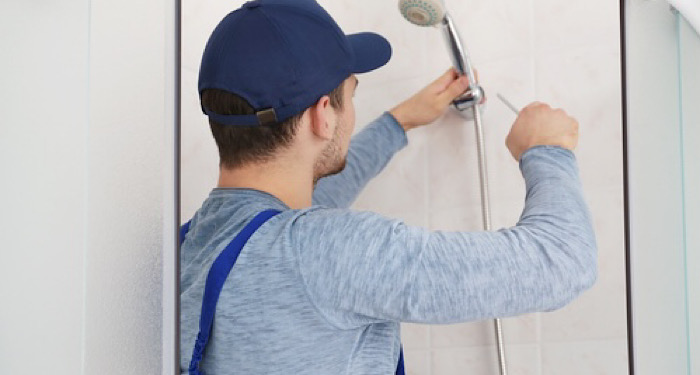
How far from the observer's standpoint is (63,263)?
48 cm

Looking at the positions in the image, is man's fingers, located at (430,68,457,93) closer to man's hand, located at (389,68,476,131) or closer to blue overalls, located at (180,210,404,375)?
man's hand, located at (389,68,476,131)

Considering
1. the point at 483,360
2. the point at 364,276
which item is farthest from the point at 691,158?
the point at 483,360

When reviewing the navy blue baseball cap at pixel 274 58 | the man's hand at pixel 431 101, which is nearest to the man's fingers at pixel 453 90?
the man's hand at pixel 431 101

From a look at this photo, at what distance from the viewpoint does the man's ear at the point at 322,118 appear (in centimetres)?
95

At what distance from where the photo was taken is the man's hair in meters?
0.93

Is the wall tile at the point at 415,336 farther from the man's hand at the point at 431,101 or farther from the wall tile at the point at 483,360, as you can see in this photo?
the man's hand at the point at 431,101

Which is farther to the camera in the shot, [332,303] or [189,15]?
[189,15]

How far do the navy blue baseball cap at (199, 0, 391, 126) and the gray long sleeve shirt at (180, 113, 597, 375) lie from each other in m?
0.12

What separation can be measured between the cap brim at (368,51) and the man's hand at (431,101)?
174 millimetres

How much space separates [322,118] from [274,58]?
3.9 inches

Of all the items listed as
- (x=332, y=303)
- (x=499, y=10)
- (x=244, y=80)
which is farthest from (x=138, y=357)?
(x=499, y=10)

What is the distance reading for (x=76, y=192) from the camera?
0.48 meters

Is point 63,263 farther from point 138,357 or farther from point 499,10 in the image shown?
point 499,10

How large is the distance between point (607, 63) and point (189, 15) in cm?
57
